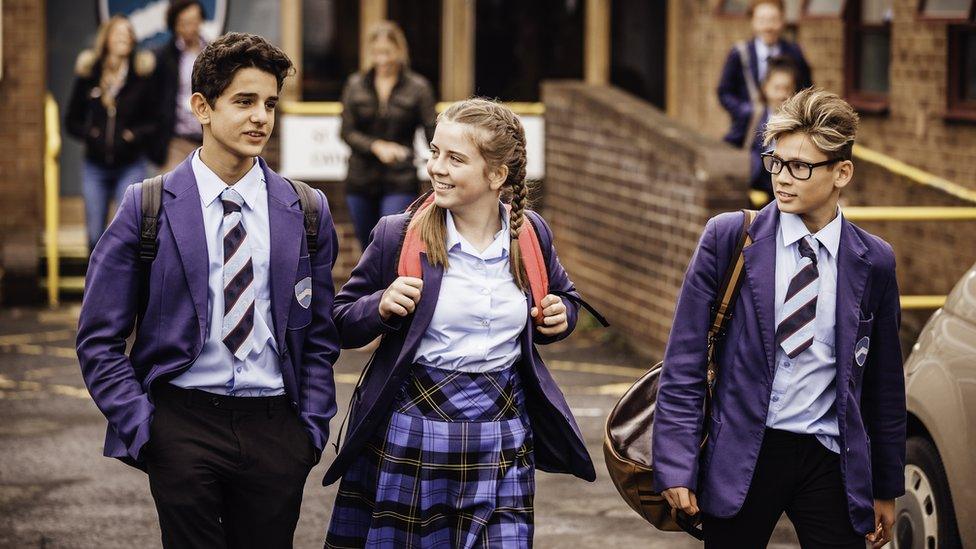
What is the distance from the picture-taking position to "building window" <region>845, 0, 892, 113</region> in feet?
47.8

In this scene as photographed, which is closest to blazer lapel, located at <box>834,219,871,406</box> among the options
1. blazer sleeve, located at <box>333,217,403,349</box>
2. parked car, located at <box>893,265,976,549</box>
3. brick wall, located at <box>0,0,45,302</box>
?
parked car, located at <box>893,265,976,549</box>

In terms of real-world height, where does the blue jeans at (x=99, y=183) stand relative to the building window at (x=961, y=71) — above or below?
below

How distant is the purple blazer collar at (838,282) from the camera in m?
4.75

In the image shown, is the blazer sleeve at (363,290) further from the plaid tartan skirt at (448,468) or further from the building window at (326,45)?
the building window at (326,45)

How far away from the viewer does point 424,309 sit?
189 inches

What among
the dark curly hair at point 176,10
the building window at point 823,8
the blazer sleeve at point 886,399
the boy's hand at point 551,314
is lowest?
the blazer sleeve at point 886,399

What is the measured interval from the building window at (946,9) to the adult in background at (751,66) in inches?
56.5

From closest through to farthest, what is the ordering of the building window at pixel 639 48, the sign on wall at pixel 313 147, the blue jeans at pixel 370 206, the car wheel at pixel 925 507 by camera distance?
the car wheel at pixel 925 507, the blue jeans at pixel 370 206, the sign on wall at pixel 313 147, the building window at pixel 639 48

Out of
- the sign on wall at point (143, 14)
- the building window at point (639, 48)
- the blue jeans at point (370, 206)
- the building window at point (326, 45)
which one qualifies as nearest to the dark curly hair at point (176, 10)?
the blue jeans at point (370, 206)

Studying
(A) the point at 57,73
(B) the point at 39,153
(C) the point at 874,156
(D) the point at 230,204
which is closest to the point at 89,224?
(B) the point at 39,153

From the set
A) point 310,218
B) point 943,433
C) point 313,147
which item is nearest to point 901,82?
point 313,147

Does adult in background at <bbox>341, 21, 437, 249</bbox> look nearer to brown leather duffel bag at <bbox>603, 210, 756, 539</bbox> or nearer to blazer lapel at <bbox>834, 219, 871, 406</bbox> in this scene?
brown leather duffel bag at <bbox>603, 210, 756, 539</bbox>

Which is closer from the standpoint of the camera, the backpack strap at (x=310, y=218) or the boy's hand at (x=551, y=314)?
the backpack strap at (x=310, y=218)

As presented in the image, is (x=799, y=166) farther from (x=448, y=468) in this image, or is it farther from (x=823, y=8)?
(x=823, y=8)
